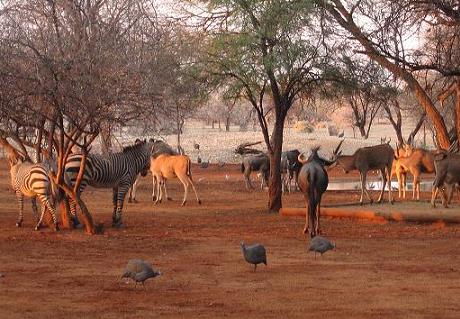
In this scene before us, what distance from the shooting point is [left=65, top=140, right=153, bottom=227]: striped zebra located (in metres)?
21.3

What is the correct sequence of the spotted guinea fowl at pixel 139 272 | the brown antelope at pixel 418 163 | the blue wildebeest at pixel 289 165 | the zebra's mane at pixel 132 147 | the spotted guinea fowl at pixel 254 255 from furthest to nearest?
the blue wildebeest at pixel 289 165, the brown antelope at pixel 418 163, the zebra's mane at pixel 132 147, the spotted guinea fowl at pixel 254 255, the spotted guinea fowl at pixel 139 272

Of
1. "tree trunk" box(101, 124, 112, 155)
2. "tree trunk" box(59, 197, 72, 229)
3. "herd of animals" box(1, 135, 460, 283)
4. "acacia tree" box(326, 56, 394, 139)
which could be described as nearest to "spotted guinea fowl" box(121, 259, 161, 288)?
"herd of animals" box(1, 135, 460, 283)

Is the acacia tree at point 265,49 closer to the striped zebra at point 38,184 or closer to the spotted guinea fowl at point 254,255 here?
the striped zebra at point 38,184

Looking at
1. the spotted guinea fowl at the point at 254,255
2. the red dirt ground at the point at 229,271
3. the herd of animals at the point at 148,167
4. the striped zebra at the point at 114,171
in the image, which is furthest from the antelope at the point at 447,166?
the spotted guinea fowl at the point at 254,255

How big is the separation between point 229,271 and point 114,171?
8099 mm

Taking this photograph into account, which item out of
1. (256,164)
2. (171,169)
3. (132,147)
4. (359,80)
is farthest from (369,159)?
(256,164)

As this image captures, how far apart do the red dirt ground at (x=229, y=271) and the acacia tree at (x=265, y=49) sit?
3330 mm

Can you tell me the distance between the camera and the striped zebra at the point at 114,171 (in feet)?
70.0

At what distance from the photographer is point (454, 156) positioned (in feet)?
74.9

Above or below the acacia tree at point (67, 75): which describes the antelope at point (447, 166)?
below

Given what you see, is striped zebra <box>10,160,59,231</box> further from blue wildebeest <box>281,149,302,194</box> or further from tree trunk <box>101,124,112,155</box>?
blue wildebeest <box>281,149,302,194</box>

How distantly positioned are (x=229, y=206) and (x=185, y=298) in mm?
16869

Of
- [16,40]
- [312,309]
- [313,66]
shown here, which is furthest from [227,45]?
[312,309]

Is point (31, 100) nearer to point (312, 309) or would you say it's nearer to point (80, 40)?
point (80, 40)
